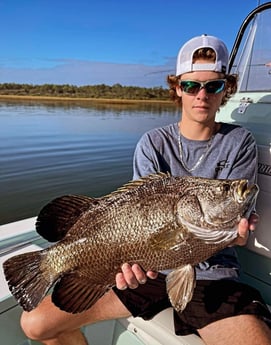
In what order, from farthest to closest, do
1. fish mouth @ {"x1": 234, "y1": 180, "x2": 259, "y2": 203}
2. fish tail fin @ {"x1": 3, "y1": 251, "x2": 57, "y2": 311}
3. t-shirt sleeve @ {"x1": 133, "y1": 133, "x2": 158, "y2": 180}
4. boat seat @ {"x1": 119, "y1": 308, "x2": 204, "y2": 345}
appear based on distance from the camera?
t-shirt sleeve @ {"x1": 133, "y1": 133, "x2": 158, "y2": 180} < boat seat @ {"x1": 119, "y1": 308, "x2": 204, "y2": 345} < fish tail fin @ {"x1": 3, "y1": 251, "x2": 57, "y2": 311} < fish mouth @ {"x1": 234, "y1": 180, "x2": 259, "y2": 203}

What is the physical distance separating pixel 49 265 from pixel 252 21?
2.46 metres

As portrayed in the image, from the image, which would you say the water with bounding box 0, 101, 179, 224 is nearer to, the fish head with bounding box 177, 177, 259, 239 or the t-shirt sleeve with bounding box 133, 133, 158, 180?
the t-shirt sleeve with bounding box 133, 133, 158, 180

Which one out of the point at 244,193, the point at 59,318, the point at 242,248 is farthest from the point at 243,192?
the point at 59,318

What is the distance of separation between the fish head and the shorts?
44 centimetres

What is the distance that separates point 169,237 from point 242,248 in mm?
1015

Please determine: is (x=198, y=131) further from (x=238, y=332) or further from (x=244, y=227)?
(x=238, y=332)

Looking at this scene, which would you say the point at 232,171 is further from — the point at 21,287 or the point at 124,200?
the point at 21,287

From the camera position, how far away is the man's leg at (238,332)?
1.47 m

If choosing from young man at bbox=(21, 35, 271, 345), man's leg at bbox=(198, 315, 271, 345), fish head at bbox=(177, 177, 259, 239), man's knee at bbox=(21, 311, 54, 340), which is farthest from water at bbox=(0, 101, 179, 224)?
fish head at bbox=(177, 177, 259, 239)

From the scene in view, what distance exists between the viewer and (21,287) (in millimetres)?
1547

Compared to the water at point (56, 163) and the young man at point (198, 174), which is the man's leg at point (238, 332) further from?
the water at point (56, 163)

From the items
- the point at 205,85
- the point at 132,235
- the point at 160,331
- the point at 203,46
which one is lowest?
the point at 160,331

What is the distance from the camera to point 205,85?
6.15 ft

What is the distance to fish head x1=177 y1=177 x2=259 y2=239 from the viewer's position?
139 cm
